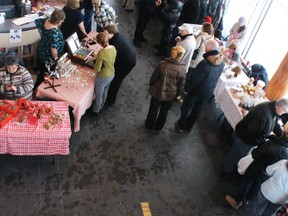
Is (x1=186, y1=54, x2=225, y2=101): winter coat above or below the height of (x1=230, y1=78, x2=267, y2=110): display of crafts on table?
above

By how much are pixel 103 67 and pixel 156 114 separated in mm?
1102

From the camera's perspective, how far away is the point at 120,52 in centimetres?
460

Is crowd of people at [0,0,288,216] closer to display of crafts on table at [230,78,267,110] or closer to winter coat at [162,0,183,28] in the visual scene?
display of crafts on table at [230,78,267,110]

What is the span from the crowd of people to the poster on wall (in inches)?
18.0

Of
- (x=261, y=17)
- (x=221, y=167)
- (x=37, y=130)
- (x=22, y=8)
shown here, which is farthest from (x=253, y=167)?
(x=22, y=8)

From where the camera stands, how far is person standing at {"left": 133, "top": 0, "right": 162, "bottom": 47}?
6.42 metres

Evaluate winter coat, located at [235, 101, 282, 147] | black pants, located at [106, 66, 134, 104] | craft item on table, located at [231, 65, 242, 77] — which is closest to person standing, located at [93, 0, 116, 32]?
black pants, located at [106, 66, 134, 104]

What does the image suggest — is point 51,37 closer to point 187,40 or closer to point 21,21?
point 21,21

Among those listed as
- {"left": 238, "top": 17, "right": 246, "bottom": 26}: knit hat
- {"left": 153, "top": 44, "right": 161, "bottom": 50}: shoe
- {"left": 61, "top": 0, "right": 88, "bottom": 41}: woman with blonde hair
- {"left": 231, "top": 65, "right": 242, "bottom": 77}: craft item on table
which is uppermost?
{"left": 238, "top": 17, "right": 246, "bottom": 26}: knit hat

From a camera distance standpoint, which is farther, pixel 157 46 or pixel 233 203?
pixel 157 46

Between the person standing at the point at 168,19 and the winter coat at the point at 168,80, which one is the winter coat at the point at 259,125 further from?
the person standing at the point at 168,19

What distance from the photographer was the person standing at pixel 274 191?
3418 mm

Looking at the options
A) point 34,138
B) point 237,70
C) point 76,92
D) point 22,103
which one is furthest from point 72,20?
point 237,70

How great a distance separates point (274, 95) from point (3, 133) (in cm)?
404
